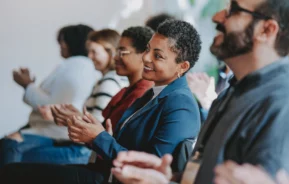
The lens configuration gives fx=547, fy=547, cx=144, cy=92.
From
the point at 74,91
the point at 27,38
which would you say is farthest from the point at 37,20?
the point at 74,91

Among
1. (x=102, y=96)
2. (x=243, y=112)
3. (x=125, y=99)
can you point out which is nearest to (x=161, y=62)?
(x=125, y=99)

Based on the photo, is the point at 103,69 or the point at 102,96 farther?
the point at 103,69

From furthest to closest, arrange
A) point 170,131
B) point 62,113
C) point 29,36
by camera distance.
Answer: point 29,36
point 62,113
point 170,131

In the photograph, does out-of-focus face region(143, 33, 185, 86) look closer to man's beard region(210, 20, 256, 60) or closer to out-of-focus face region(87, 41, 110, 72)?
man's beard region(210, 20, 256, 60)

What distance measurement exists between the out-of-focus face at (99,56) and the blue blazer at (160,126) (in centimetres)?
126

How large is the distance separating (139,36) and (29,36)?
200 centimetres

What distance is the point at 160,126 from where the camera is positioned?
5.81 ft

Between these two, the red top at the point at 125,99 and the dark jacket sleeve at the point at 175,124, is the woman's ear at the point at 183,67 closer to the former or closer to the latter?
the dark jacket sleeve at the point at 175,124

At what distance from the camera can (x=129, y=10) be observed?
4383 mm

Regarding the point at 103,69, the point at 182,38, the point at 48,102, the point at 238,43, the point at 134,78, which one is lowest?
the point at 48,102

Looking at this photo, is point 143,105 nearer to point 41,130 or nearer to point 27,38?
point 41,130

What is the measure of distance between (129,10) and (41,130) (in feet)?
5.47

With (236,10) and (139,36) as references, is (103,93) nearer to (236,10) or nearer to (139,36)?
(139,36)

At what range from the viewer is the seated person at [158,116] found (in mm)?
1755
